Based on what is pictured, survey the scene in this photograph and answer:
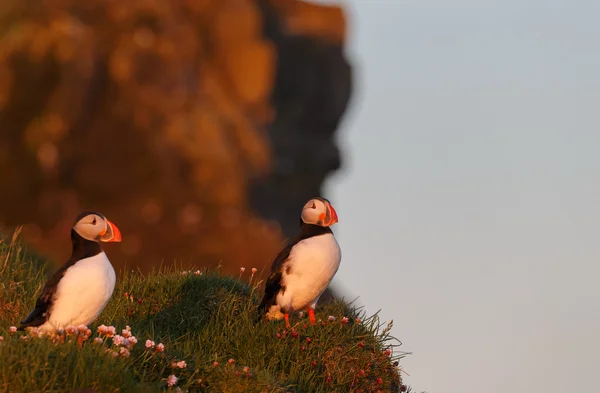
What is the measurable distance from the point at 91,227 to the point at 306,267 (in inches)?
100

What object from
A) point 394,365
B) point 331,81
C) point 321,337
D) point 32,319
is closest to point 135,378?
point 32,319

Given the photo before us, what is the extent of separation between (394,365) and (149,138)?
29.9 meters

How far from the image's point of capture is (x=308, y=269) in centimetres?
995

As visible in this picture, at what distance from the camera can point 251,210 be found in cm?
4238

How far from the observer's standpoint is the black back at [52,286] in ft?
26.8

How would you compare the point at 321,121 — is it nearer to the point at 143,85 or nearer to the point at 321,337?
the point at 143,85

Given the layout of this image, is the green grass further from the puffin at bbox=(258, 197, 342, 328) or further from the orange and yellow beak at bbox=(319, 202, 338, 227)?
the orange and yellow beak at bbox=(319, 202, 338, 227)

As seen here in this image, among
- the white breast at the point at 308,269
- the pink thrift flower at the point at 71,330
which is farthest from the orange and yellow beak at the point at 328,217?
the pink thrift flower at the point at 71,330

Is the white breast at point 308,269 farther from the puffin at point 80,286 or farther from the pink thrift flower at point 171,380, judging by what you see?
the pink thrift flower at point 171,380

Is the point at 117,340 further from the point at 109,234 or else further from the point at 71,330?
the point at 109,234

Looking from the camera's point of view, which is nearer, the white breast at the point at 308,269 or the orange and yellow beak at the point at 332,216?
the white breast at the point at 308,269

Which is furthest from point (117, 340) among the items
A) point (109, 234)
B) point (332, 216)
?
point (332, 216)

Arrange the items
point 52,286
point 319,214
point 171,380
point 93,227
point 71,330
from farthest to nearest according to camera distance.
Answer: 1. point 319,214
2. point 93,227
3. point 52,286
4. point 71,330
5. point 171,380

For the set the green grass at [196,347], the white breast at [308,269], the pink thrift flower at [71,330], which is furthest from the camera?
the white breast at [308,269]
